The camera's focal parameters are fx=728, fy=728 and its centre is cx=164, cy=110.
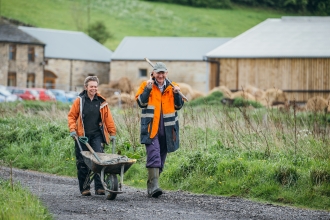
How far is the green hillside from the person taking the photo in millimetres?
93250

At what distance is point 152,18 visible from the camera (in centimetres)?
10256

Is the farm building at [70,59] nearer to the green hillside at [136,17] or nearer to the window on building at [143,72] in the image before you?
the window on building at [143,72]

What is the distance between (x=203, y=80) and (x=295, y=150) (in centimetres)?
4874

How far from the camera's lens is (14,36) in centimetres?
6406

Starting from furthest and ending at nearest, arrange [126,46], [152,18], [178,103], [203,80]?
1. [152,18]
2. [126,46]
3. [203,80]
4. [178,103]

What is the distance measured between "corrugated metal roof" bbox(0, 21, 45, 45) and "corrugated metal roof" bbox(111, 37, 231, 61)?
7441 millimetres

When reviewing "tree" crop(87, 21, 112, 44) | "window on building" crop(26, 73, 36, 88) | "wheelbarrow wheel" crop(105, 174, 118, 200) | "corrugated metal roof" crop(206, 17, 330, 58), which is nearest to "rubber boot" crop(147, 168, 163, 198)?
"wheelbarrow wheel" crop(105, 174, 118, 200)

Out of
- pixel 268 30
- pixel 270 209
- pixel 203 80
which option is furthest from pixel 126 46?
pixel 270 209

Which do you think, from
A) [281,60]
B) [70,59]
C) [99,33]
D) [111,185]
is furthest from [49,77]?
[111,185]

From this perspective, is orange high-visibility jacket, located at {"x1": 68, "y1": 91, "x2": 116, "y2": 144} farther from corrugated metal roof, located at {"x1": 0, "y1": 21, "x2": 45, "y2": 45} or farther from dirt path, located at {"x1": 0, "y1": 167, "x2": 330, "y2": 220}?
corrugated metal roof, located at {"x1": 0, "y1": 21, "x2": 45, "y2": 45}

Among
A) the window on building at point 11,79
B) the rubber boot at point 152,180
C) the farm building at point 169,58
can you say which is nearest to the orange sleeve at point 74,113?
the rubber boot at point 152,180

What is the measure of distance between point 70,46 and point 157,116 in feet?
195

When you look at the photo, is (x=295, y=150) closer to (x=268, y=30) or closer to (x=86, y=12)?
(x=268, y=30)

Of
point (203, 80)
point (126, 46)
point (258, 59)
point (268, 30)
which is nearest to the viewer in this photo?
point (258, 59)
